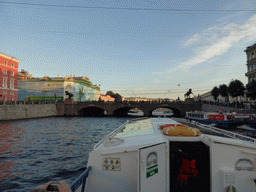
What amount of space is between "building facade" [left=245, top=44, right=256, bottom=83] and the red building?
224 feet

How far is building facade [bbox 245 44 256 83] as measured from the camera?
46.8 metres

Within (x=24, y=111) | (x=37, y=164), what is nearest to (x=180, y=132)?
(x=37, y=164)

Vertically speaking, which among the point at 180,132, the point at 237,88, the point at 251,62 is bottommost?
the point at 180,132

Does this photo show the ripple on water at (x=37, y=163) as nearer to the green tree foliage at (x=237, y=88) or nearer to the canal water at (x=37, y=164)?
the canal water at (x=37, y=164)

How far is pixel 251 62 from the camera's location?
157 ft

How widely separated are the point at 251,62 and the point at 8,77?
70.2 m

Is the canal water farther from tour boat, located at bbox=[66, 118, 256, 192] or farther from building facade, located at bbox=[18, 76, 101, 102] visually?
building facade, located at bbox=[18, 76, 101, 102]

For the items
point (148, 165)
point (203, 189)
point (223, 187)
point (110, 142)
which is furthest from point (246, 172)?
point (110, 142)

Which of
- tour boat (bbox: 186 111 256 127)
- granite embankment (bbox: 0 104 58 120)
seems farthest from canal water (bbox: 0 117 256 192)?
granite embankment (bbox: 0 104 58 120)

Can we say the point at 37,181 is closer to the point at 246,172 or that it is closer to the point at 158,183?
the point at 158,183

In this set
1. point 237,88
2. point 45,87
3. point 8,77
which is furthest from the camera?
point 45,87

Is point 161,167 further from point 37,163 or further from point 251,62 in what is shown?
point 251,62

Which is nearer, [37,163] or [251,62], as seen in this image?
[37,163]

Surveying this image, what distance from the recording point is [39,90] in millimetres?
75500
